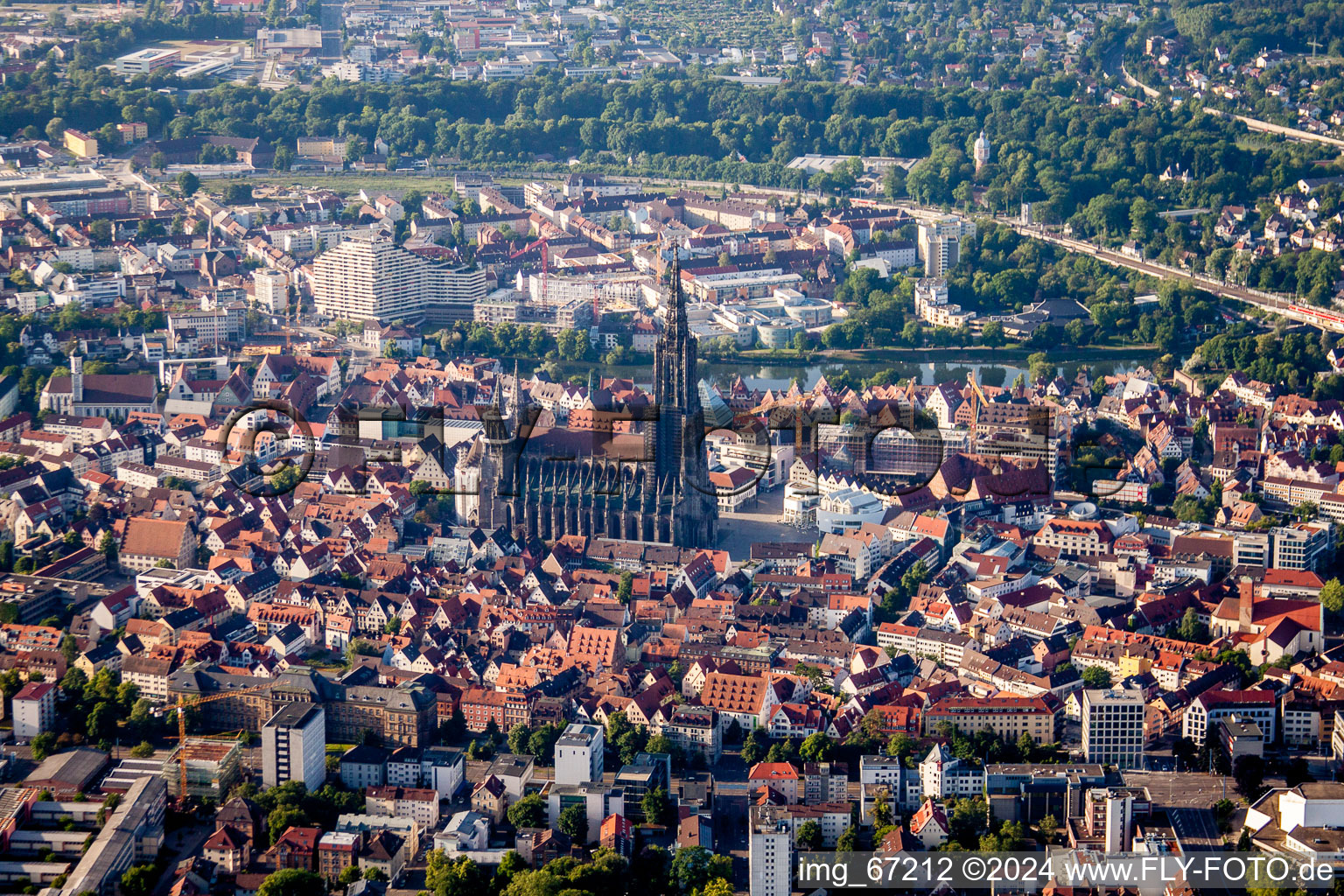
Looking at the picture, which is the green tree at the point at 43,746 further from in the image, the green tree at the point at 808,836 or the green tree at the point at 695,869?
the green tree at the point at 808,836

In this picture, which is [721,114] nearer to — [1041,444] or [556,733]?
[1041,444]

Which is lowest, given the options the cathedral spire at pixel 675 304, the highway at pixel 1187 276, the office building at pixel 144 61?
the highway at pixel 1187 276

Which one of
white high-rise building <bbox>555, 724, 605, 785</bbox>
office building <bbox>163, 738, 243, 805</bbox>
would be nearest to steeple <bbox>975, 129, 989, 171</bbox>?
white high-rise building <bbox>555, 724, 605, 785</bbox>

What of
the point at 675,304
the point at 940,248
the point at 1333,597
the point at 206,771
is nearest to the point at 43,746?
the point at 206,771

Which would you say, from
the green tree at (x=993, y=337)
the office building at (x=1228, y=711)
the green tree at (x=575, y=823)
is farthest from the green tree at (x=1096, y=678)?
the green tree at (x=993, y=337)

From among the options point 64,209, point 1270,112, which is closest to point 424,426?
point 64,209

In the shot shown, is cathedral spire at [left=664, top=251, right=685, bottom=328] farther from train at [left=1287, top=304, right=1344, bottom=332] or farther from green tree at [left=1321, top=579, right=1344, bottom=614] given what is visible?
train at [left=1287, top=304, right=1344, bottom=332]
